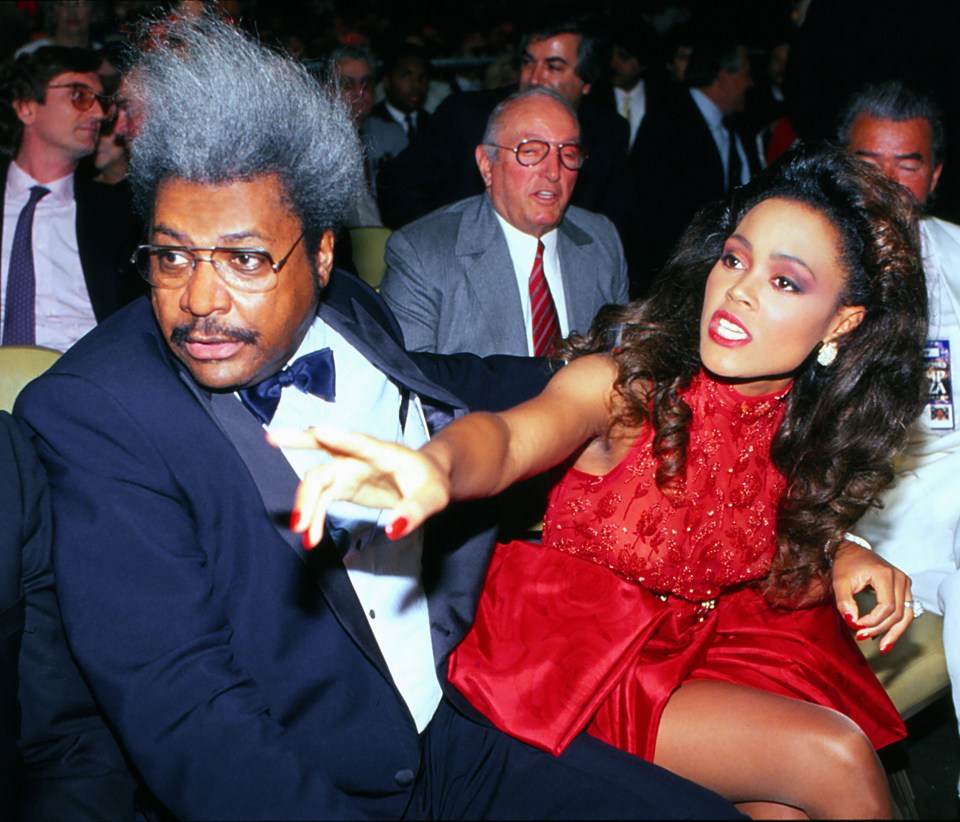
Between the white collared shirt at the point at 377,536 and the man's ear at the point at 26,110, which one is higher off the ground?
the man's ear at the point at 26,110

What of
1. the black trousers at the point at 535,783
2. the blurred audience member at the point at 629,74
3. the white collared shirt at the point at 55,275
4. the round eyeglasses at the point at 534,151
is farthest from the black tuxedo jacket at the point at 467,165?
the black trousers at the point at 535,783

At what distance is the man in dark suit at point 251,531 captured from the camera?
1437mm

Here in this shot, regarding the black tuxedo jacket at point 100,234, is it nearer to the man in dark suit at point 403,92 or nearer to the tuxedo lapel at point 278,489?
the tuxedo lapel at point 278,489

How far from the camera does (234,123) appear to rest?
1584 millimetres

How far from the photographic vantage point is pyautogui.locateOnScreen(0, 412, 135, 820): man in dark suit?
149cm

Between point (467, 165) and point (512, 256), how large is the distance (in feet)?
2.91

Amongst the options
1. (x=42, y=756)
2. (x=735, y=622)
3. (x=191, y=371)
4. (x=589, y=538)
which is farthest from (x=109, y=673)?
(x=735, y=622)

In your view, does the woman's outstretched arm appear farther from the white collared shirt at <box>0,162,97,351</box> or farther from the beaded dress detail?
the white collared shirt at <box>0,162,97,351</box>

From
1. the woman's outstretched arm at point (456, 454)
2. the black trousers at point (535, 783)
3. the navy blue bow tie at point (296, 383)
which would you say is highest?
the woman's outstretched arm at point (456, 454)

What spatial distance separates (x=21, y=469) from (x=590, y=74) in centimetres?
327

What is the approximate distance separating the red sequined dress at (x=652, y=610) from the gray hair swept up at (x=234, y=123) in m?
0.72

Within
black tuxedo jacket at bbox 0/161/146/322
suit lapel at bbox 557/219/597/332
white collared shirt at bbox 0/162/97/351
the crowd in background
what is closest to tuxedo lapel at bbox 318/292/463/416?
the crowd in background

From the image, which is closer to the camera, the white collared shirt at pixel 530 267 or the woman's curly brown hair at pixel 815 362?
the woman's curly brown hair at pixel 815 362

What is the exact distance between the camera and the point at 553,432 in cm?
166
